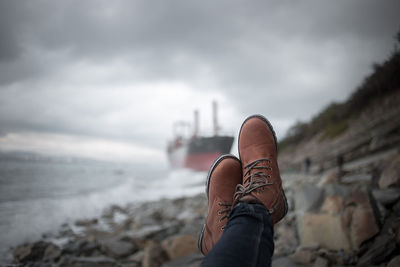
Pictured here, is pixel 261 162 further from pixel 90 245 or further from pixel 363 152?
pixel 363 152

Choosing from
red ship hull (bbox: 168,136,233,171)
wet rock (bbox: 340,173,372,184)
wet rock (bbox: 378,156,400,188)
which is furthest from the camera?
red ship hull (bbox: 168,136,233,171)

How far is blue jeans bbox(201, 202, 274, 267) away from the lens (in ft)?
2.35

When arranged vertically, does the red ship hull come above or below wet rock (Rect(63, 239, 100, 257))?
above

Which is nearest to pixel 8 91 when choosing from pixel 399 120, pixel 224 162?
pixel 224 162

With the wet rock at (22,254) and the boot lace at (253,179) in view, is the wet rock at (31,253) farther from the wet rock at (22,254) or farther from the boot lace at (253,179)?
the boot lace at (253,179)

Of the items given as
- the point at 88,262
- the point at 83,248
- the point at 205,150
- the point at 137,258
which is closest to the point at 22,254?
the point at 83,248

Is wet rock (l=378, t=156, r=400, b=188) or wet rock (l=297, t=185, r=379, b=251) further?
wet rock (l=378, t=156, r=400, b=188)

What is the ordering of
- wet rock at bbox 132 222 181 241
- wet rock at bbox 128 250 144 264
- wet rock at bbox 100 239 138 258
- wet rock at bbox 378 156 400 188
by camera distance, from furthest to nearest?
1. wet rock at bbox 132 222 181 241
2. wet rock at bbox 100 239 138 258
3. wet rock at bbox 128 250 144 264
4. wet rock at bbox 378 156 400 188

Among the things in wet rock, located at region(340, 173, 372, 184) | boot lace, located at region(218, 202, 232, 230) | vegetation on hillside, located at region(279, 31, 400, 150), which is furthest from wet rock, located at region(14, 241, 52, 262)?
vegetation on hillside, located at region(279, 31, 400, 150)

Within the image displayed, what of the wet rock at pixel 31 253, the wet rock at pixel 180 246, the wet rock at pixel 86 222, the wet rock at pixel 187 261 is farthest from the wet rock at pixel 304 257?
the wet rock at pixel 86 222

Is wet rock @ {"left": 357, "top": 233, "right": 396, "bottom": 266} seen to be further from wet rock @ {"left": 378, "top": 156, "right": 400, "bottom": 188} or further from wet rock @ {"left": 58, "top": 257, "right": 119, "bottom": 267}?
wet rock @ {"left": 58, "top": 257, "right": 119, "bottom": 267}

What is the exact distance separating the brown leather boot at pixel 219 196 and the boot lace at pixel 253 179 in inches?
4.1

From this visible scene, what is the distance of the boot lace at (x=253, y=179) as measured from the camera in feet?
3.88

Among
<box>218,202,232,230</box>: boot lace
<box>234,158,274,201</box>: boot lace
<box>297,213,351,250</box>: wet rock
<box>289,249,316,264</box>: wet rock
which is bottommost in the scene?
<box>289,249,316,264</box>: wet rock
